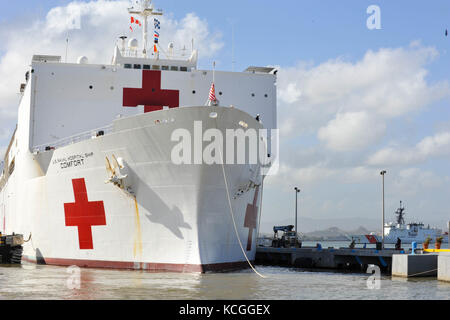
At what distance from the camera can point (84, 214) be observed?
12625 mm

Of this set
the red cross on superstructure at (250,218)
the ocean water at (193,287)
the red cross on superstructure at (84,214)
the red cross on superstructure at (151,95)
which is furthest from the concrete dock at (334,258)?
the red cross on superstructure at (84,214)

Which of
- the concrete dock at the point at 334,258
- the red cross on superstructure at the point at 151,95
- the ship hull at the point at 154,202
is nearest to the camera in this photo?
the ship hull at the point at 154,202

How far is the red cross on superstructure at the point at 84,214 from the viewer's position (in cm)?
1230

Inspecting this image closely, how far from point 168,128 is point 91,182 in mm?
2450

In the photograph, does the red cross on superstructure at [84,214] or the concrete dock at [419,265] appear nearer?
the red cross on superstructure at [84,214]

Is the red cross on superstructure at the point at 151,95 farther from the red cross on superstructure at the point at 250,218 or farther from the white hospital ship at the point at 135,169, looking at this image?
the red cross on superstructure at the point at 250,218

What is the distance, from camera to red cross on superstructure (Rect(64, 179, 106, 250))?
12305 mm

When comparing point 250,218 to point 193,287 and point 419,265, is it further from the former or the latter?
point 193,287

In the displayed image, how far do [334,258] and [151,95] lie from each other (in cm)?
794

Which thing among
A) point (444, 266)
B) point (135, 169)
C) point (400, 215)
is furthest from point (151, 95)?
point (400, 215)

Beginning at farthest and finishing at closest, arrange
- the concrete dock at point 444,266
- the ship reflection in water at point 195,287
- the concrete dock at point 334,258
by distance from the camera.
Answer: the concrete dock at point 334,258 → the concrete dock at point 444,266 → the ship reflection in water at point 195,287

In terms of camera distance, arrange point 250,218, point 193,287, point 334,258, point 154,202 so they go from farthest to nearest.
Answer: point 334,258, point 250,218, point 154,202, point 193,287

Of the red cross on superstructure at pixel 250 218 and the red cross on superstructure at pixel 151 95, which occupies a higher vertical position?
the red cross on superstructure at pixel 151 95

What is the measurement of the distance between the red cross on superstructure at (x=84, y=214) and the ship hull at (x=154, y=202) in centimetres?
2
